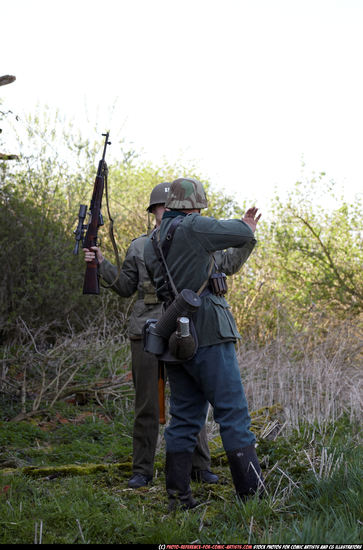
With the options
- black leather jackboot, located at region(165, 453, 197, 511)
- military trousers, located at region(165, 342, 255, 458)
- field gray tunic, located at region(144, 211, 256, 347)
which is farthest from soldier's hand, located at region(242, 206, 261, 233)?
black leather jackboot, located at region(165, 453, 197, 511)

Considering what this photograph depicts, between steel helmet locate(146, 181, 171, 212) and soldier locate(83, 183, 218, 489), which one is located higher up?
steel helmet locate(146, 181, 171, 212)

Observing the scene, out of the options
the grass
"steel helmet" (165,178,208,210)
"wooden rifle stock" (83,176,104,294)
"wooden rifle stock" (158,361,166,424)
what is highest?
"steel helmet" (165,178,208,210)

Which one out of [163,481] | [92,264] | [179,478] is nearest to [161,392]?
[179,478]

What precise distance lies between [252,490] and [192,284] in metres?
1.34

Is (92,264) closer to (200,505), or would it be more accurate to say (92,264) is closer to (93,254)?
(93,254)

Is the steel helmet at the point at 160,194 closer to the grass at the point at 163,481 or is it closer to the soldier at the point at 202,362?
the soldier at the point at 202,362

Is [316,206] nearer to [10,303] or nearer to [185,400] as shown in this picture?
[10,303]

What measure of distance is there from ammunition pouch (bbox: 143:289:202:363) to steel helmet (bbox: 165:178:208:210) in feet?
1.95

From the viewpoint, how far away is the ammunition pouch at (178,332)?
3848 millimetres

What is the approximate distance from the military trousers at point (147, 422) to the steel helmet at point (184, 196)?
1265mm

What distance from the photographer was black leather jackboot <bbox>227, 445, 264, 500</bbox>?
387 centimetres

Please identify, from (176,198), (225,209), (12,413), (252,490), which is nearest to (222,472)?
(252,490)

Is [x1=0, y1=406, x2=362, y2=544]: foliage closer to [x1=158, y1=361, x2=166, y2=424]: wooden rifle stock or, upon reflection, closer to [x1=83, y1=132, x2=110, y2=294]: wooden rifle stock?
[x1=158, y1=361, x2=166, y2=424]: wooden rifle stock

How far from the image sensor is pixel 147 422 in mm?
4883
